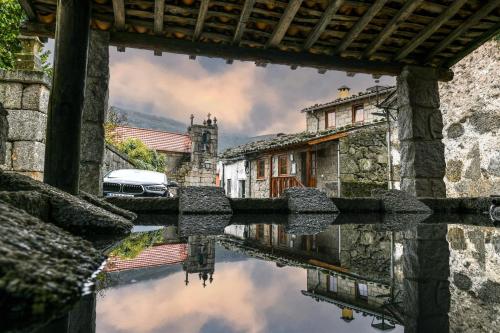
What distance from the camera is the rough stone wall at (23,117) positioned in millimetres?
4543

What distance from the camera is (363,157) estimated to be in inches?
533

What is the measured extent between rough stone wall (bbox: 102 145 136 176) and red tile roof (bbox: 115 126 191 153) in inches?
619

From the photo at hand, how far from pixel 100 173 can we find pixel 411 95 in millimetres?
4377

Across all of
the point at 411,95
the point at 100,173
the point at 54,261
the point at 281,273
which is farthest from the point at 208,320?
the point at 411,95

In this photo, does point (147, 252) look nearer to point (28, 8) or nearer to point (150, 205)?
point (150, 205)

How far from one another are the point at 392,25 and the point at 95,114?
3660 mm

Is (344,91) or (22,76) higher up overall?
(344,91)

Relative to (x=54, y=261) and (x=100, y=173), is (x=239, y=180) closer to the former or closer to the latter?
(x=100, y=173)

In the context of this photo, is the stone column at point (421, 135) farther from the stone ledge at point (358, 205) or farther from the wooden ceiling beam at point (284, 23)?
the wooden ceiling beam at point (284, 23)

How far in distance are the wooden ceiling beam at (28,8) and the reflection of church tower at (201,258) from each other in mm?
3114

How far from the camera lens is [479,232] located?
9.29ft

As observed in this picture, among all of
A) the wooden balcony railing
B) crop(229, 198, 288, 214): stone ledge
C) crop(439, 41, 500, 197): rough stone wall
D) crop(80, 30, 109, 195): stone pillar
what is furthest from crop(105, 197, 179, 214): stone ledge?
the wooden balcony railing

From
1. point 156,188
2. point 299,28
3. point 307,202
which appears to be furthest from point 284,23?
point 156,188

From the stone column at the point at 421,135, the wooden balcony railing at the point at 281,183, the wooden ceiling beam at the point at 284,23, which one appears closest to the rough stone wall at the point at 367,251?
the stone column at the point at 421,135
